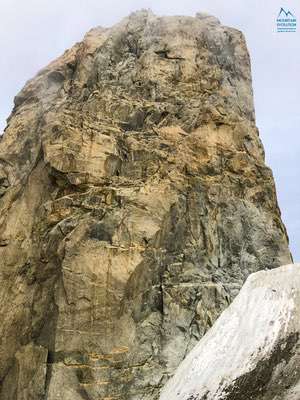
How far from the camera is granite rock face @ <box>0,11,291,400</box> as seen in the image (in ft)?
69.3

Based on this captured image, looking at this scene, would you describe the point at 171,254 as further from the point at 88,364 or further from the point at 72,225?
the point at 88,364

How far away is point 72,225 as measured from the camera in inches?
917

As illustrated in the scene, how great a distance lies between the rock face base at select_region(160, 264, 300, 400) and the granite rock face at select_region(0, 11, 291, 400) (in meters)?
12.6

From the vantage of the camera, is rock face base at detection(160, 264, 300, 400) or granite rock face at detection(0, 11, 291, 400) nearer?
rock face base at detection(160, 264, 300, 400)

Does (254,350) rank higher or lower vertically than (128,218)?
lower

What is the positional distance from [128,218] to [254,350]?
16025mm

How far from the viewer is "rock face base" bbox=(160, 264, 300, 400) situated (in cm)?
718

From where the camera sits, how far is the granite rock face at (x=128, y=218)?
21.1m

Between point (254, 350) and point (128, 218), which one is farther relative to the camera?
point (128, 218)

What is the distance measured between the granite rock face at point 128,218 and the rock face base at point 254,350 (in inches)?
497

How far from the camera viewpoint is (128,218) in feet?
76.5

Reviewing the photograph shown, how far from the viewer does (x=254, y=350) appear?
7574 mm

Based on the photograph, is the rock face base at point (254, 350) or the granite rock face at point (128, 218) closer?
the rock face base at point (254, 350)

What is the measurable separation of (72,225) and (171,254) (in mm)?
4858
